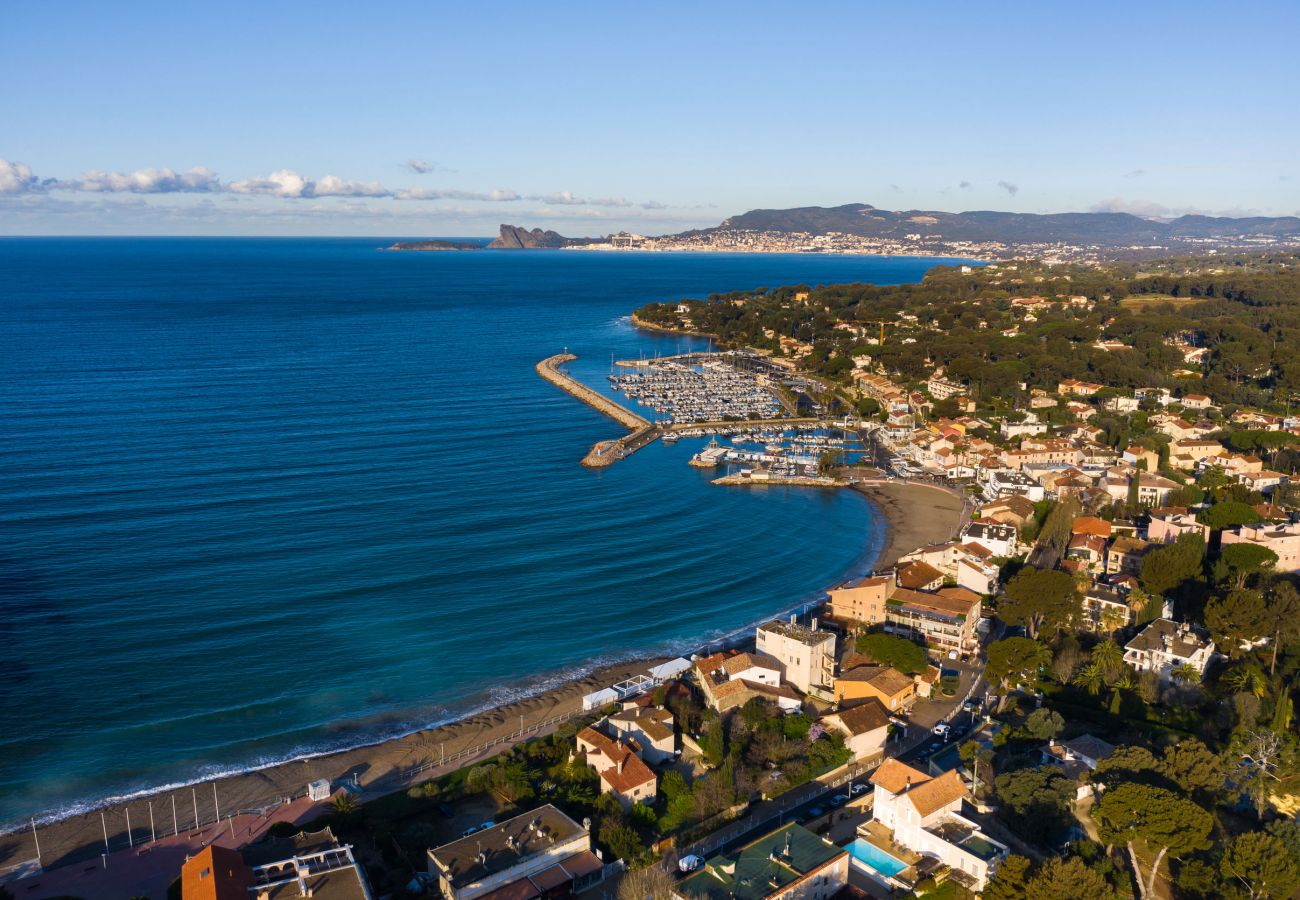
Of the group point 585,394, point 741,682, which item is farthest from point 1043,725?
point 585,394

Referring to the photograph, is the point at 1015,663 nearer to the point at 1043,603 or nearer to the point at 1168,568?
the point at 1043,603

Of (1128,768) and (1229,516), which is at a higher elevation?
(1229,516)

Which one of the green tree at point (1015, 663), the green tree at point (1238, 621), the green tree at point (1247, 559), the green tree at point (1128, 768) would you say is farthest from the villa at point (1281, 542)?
the green tree at point (1128, 768)

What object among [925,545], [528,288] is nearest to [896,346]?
[925,545]

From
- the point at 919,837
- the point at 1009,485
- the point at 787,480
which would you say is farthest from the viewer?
the point at 787,480

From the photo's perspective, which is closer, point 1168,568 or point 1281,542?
point 1168,568

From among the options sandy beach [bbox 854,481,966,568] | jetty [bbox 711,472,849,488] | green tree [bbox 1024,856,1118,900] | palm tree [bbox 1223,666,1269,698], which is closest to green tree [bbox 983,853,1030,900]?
green tree [bbox 1024,856,1118,900]

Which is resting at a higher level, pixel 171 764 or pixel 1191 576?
pixel 1191 576

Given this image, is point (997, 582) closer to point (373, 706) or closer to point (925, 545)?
point (925, 545)
